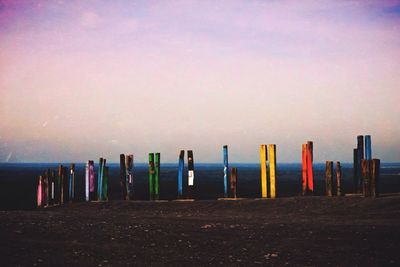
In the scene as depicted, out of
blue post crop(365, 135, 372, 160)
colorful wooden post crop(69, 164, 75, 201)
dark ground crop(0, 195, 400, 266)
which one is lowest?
dark ground crop(0, 195, 400, 266)

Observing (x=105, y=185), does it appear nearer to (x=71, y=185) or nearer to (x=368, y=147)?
(x=71, y=185)

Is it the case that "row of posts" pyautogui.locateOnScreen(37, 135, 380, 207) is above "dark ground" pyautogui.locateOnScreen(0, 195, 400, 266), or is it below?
above

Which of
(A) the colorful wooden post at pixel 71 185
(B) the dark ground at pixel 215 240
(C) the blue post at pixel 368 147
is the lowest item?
(B) the dark ground at pixel 215 240

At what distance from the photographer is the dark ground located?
8.18 m

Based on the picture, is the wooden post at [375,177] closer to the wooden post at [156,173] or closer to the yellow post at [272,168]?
the yellow post at [272,168]

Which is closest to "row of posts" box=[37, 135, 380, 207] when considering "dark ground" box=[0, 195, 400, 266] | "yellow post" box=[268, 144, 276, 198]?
"yellow post" box=[268, 144, 276, 198]

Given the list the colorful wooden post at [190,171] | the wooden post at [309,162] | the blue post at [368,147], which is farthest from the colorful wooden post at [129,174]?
the blue post at [368,147]

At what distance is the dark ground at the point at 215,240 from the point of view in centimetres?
818

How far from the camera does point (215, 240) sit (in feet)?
32.7

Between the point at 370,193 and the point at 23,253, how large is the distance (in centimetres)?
1209

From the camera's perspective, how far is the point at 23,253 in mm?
8633

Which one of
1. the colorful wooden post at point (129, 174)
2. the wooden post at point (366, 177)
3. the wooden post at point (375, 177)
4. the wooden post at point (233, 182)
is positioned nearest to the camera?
the wooden post at point (375, 177)

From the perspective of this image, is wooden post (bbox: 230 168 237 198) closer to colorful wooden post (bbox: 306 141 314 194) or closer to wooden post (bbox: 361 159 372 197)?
colorful wooden post (bbox: 306 141 314 194)

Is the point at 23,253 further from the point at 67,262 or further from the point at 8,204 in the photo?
the point at 8,204
